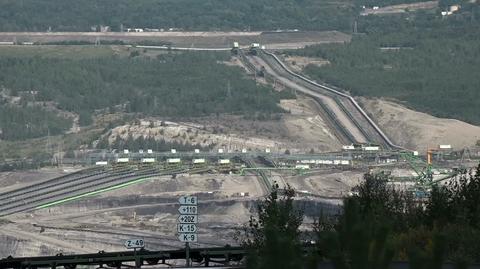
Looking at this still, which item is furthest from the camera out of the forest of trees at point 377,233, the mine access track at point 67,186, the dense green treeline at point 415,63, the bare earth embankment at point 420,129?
the dense green treeline at point 415,63

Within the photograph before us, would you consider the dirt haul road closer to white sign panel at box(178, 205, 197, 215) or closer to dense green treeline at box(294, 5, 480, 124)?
dense green treeline at box(294, 5, 480, 124)

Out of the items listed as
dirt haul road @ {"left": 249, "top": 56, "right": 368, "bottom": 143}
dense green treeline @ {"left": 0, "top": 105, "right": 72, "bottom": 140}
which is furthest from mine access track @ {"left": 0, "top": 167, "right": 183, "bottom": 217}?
dirt haul road @ {"left": 249, "top": 56, "right": 368, "bottom": 143}

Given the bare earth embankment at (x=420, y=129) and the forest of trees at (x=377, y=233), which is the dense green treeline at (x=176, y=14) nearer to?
the bare earth embankment at (x=420, y=129)

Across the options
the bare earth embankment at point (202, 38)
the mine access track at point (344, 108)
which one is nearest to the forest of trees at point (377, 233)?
the mine access track at point (344, 108)

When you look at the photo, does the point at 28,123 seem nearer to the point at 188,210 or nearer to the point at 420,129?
the point at 420,129

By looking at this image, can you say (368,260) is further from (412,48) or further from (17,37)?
(17,37)

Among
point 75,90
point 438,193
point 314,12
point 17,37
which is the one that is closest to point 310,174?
point 75,90

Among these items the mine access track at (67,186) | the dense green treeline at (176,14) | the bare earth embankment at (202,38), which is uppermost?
the dense green treeline at (176,14)
